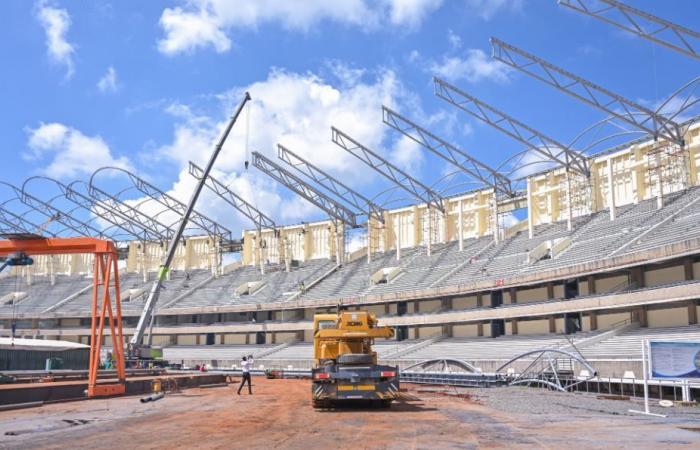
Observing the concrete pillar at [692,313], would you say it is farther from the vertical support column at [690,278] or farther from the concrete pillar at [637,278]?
the concrete pillar at [637,278]

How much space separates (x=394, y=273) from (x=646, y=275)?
86.6 feet

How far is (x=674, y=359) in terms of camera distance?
19047 millimetres

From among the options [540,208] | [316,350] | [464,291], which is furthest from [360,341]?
[540,208]

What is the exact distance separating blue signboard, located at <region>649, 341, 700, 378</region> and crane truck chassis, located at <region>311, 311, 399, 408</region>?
7.51 meters

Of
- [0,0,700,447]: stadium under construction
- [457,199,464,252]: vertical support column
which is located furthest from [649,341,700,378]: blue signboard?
[457,199,464,252]: vertical support column

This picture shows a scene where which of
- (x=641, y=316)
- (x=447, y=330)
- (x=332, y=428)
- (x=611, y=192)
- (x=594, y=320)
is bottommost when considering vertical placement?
(x=332, y=428)

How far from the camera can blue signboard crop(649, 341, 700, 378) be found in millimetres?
18781

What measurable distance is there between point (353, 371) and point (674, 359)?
9.26 meters

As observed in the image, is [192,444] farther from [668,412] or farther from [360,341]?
[668,412]

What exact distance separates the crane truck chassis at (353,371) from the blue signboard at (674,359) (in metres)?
7.51

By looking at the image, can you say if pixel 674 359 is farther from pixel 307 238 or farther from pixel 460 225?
pixel 307 238

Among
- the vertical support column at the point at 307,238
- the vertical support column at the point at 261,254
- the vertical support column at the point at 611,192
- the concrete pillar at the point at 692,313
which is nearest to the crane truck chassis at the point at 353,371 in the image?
the concrete pillar at the point at 692,313

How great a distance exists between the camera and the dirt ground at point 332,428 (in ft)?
42.2

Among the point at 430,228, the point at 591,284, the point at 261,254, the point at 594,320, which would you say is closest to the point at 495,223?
the point at 430,228
